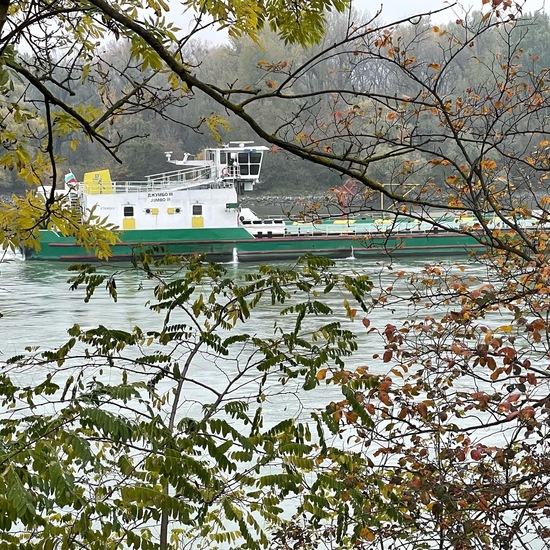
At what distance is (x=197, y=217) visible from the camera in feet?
101

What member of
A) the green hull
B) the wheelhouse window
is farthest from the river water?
the wheelhouse window

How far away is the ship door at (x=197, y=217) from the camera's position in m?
30.7

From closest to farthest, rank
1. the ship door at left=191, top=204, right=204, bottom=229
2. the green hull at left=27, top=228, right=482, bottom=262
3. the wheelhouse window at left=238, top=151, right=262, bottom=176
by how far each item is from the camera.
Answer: the green hull at left=27, top=228, right=482, bottom=262
the ship door at left=191, top=204, right=204, bottom=229
the wheelhouse window at left=238, top=151, right=262, bottom=176

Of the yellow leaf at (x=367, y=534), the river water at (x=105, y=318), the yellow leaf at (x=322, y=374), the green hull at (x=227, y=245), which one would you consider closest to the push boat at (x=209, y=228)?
the green hull at (x=227, y=245)

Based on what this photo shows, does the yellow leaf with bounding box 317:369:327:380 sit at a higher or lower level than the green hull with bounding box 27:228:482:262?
higher

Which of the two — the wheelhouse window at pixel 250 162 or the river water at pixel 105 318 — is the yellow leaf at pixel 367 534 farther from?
the wheelhouse window at pixel 250 162

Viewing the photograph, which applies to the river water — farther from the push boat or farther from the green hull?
the push boat

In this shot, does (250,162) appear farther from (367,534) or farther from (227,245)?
(367,534)

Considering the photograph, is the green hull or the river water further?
the green hull

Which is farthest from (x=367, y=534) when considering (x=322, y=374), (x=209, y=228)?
Answer: (x=209, y=228)

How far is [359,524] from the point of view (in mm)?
3170

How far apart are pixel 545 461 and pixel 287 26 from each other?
1.77 meters

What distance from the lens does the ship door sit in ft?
101

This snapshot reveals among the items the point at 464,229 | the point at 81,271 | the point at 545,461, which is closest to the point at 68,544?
the point at 81,271
